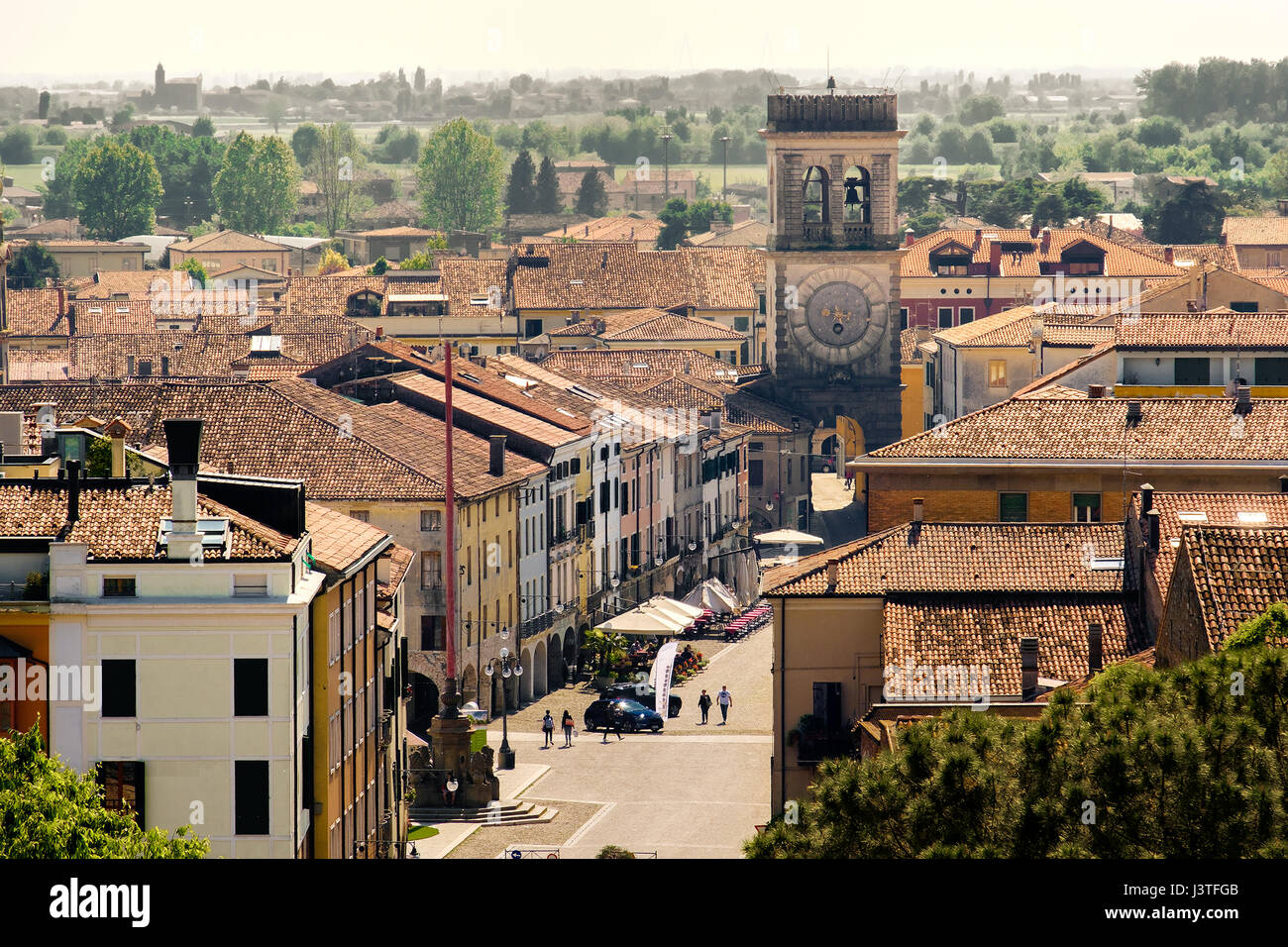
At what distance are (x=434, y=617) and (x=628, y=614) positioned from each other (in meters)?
17.2

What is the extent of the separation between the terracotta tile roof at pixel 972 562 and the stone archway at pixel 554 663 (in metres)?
33.9

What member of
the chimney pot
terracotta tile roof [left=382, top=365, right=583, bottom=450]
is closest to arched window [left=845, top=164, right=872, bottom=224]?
terracotta tile roof [left=382, top=365, right=583, bottom=450]

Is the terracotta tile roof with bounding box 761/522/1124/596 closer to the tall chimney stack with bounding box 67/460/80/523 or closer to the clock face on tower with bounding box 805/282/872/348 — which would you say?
the tall chimney stack with bounding box 67/460/80/523

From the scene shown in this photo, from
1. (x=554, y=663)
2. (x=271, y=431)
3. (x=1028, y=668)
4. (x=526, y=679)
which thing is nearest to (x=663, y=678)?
(x=526, y=679)

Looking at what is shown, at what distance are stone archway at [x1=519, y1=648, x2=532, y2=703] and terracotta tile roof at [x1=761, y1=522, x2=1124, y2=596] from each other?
31.2 meters

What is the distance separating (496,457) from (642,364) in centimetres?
4854

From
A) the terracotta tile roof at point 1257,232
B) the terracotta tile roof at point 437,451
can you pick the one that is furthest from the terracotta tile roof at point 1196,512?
the terracotta tile roof at point 1257,232

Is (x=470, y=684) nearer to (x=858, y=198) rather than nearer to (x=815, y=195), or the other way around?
Result: (x=858, y=198)

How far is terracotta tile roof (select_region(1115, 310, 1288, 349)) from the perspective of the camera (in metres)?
75.9

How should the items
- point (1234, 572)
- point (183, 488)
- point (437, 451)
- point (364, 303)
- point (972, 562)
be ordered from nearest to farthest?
→ point (1234, 572)
point (183, 488)
point (972, 562)
point (437, 451)
point (364, 303)

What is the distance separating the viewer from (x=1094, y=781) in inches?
912

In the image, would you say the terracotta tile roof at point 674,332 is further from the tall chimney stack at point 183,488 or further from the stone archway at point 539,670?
the tall chimney stack at point 183,488

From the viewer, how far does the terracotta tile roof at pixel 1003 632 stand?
46.3 meters

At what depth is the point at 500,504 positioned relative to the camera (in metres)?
83.3
